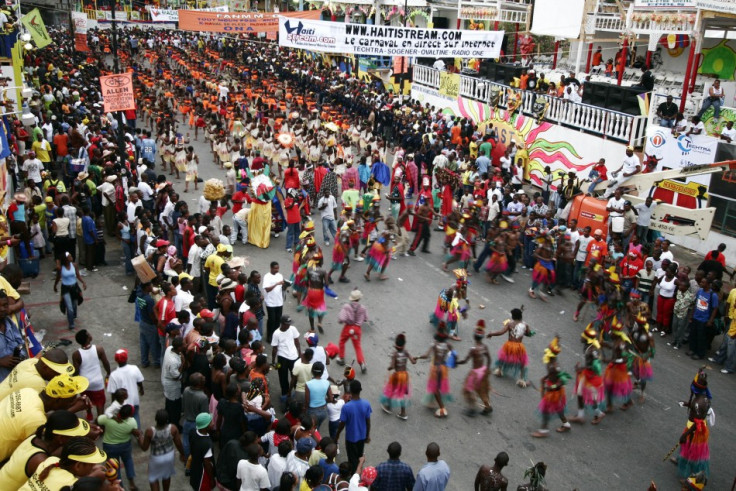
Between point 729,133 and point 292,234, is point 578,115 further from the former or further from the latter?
point 292,234

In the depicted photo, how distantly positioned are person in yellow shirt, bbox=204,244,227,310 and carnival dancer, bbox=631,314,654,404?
6.26 meters

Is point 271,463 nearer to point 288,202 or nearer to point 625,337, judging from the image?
point 625,337

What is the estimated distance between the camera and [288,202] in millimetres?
13312

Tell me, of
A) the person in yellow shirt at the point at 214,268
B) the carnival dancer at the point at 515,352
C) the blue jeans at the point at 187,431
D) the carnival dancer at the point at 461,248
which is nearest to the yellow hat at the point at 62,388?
the blue jeans at the point at 187,431

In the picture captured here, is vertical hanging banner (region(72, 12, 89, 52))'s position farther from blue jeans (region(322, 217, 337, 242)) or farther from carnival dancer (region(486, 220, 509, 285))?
carnival dancer (region(486, 220, 509, 285))

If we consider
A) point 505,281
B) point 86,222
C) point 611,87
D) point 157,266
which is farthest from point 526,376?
point 611,87

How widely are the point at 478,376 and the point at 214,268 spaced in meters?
4.53

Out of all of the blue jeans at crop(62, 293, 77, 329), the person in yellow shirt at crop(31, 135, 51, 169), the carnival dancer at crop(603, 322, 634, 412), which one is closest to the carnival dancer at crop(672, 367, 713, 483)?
the carnival dancer at crop(603, 322, 634, 412)

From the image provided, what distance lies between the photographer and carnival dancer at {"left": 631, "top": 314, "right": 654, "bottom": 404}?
8945mm

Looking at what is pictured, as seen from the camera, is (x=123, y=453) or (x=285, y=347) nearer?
(x=123, y=453)

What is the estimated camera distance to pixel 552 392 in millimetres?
8047

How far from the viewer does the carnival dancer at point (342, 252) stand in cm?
1217

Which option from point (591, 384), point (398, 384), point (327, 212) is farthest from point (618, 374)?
point (327, 212)

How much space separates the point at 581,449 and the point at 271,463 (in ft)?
13.6
